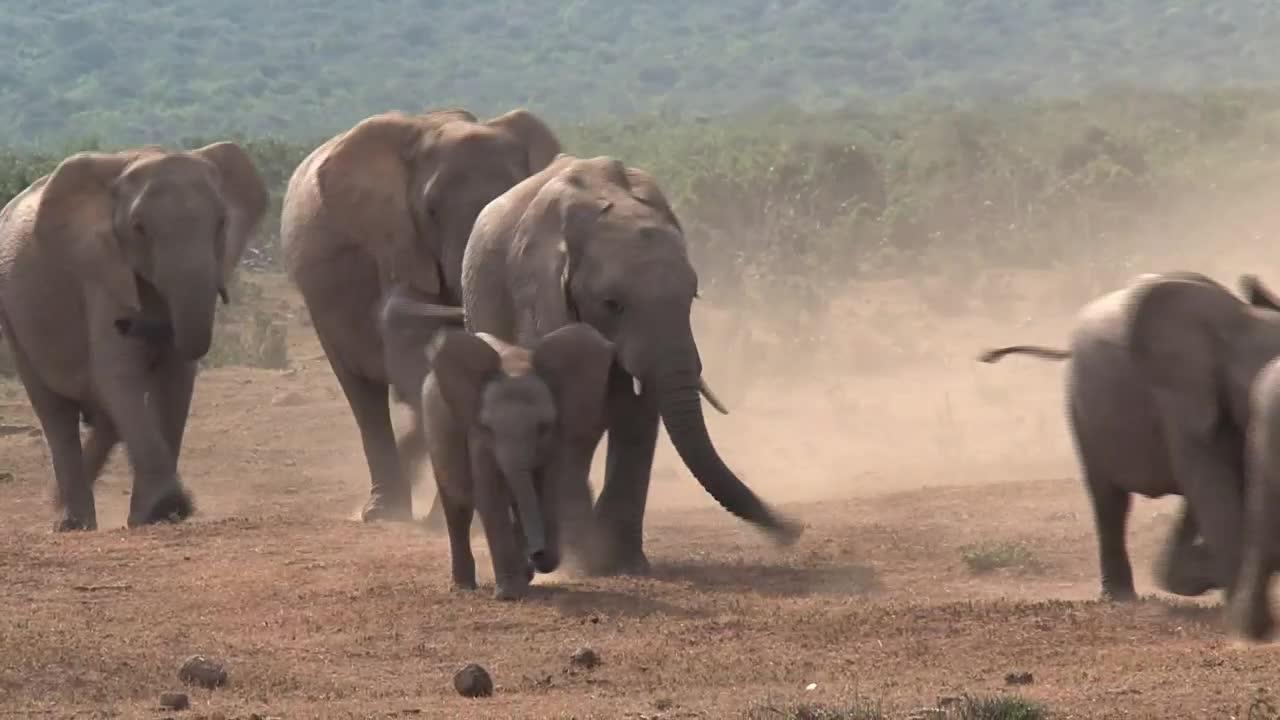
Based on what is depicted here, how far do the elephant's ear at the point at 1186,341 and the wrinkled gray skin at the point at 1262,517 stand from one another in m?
0.86

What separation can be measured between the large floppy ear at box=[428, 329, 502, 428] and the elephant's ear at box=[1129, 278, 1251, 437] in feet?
8.73

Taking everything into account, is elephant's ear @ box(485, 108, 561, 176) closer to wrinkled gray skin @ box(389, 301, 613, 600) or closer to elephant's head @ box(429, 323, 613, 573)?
wrinkled gray skin @ box(389, 301, 613, 600)

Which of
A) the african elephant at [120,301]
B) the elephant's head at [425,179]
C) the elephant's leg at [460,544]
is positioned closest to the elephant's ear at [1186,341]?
the elephant's leg at [460,544]

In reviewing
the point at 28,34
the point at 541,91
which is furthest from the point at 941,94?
the point at 28,34

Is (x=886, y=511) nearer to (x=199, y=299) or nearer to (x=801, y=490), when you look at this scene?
(x=801, y=490)

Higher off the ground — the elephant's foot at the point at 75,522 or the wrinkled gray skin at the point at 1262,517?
the wrinkled gray skin at the point at 1262,517

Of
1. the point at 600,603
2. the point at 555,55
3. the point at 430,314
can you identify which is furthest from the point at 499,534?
the point at 555,55

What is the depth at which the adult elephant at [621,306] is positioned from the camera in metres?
11.5

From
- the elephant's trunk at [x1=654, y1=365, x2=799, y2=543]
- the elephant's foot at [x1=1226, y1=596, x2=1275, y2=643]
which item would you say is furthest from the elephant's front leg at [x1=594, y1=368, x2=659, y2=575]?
the elephant's foot at [x1=1226, y1=596, x2=1275, y2=643]

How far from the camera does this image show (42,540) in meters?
12.9

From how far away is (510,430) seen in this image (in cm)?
1062

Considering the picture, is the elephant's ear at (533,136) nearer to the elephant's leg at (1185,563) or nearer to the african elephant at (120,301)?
the african elephant at (120,301)

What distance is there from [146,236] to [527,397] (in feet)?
14.6

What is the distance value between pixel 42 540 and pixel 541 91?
3312 inches
